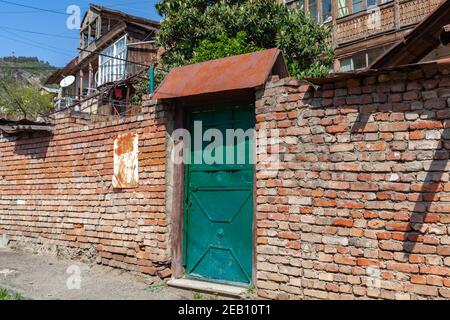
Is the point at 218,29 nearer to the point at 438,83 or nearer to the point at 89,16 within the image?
the point at 438,83

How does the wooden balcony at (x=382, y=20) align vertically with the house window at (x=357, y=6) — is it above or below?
below

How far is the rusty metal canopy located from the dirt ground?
2.38 metres

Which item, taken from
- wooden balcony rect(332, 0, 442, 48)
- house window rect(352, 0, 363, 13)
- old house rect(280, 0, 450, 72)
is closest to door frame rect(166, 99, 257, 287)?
old house rect(280, 0, 450, 72)

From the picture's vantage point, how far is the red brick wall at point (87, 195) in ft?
17.8

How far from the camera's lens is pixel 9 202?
7828mm

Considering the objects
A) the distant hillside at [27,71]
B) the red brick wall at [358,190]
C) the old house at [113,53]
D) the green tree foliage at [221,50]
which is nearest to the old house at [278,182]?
the red brick wall at [358,190]

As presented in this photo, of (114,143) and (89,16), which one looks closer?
(114,143)

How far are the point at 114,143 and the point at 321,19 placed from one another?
30.6ft

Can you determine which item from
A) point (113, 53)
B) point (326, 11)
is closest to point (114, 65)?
point (113, 53)

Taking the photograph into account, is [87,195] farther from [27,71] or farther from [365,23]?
[27,71]

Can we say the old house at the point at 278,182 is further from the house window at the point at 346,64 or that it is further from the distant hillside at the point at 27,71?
the distant hillside at the point at 27,71

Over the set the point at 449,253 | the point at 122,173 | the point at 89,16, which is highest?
the point at 89,16

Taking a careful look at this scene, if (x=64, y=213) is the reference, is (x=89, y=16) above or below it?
above

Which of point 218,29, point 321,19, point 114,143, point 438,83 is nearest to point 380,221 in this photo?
point 438,83
